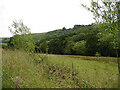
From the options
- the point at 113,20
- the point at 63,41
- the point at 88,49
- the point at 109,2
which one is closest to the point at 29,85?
the point at 113,20

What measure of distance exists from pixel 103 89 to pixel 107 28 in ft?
7.75

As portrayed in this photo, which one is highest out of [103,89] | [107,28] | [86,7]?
[86,7]

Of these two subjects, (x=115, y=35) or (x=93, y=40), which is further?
(x=93, y=40)

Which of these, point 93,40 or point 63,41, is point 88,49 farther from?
point 63,41

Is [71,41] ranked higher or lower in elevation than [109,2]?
lower

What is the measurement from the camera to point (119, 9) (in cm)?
360

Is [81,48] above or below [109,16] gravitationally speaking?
below

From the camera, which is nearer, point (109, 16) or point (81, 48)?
point (109, 16)

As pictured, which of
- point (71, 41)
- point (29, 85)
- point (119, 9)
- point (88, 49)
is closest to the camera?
point (29, 85)

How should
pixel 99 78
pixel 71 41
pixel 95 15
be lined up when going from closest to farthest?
pixel 99 78
pixel 95 15
pixel 71 41

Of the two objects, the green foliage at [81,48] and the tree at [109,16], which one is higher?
the tree at [109,16]

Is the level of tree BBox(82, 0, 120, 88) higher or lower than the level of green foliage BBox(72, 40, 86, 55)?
higher

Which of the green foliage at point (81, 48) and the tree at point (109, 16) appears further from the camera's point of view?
the green foliage at point (81, 48)

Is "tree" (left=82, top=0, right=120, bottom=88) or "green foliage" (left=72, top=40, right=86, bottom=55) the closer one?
"tree" (left=82, top=0, right=120, bottom=88)
